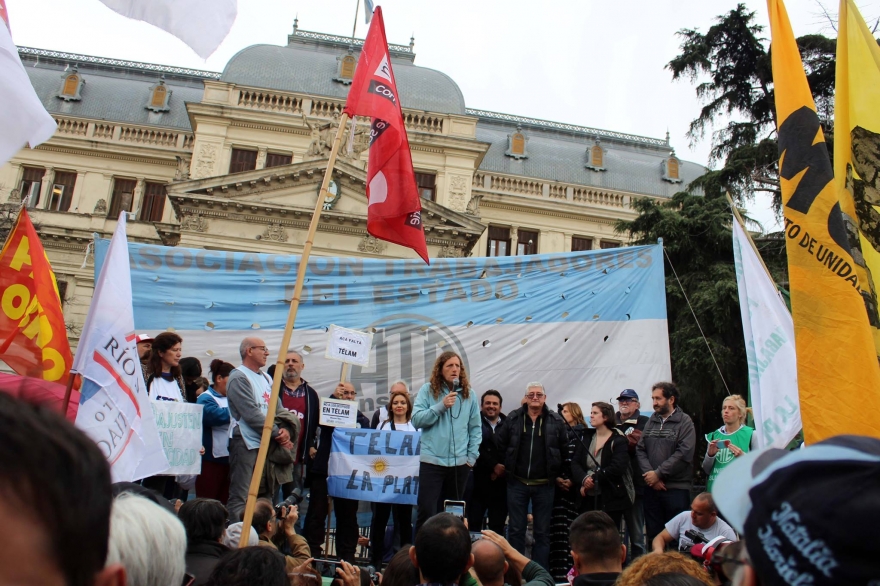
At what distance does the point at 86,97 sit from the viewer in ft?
124

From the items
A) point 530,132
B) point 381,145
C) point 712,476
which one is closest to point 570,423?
point 712,476

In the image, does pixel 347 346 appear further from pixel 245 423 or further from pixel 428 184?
pixel 428 184

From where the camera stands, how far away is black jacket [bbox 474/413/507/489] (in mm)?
7848

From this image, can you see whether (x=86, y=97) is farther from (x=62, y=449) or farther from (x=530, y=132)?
(x=62, y=449)

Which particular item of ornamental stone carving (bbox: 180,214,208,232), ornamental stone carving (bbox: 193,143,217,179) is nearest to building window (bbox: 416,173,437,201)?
ornamental stone carving (bbox: 193,143,217,179)

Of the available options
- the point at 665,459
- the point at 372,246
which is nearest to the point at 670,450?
the point at 665,459

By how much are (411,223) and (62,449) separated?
5965 mm

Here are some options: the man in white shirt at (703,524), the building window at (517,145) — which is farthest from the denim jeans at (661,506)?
the building window at (517,145)

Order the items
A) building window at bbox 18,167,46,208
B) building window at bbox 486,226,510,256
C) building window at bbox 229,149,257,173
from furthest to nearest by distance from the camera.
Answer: building window at bbox 486,226,510,256 → building window at bbox 18,167,46,208 → building window at bbox 229,149,257,173

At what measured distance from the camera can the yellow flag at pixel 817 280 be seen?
12.6ft

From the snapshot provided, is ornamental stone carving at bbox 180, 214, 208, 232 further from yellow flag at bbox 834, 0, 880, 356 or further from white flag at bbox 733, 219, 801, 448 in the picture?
yellow flag at bbox 834, 0, 880, 356

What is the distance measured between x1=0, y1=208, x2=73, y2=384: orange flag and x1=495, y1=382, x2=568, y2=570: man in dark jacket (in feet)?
13.6

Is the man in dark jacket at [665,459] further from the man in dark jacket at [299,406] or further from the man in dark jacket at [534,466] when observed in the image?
the man in dark jacket at [299,406]

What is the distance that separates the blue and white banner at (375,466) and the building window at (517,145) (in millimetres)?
33624
